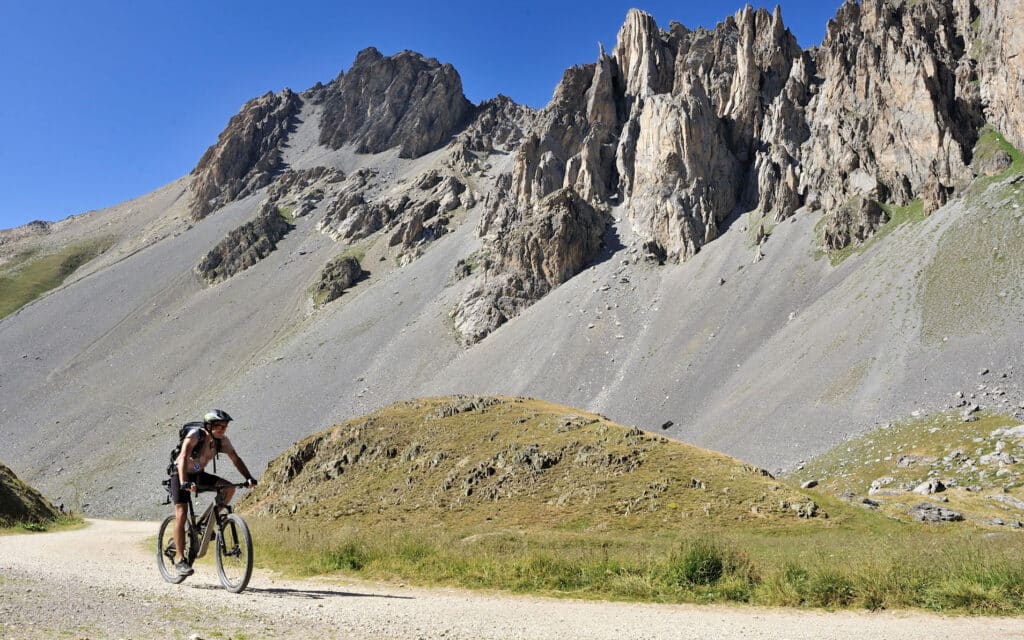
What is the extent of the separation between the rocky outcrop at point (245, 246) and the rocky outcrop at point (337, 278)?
31.7 meters

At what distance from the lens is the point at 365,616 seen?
7270 millimetres

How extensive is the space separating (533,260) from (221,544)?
106109 millimetres

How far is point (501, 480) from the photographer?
25625 millimetres

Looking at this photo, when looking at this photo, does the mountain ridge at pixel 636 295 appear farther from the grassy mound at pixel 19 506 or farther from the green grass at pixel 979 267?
the grassy mound at pixel 19 506

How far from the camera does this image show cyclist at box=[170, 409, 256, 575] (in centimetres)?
918

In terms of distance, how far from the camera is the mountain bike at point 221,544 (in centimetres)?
896

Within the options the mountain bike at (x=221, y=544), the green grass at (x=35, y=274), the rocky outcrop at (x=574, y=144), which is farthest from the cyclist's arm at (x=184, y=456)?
the green grass at (x=35, y=274)

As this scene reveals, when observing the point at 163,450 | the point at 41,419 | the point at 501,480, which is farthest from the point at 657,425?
the point at 41,419

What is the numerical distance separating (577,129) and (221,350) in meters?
90.6

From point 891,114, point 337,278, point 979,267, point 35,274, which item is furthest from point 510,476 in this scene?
point 35,274

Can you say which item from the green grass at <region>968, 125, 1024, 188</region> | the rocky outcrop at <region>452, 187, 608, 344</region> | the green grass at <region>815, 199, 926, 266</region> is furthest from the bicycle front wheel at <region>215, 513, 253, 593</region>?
the green grass at <region>968, 125, 1024, 188</region>

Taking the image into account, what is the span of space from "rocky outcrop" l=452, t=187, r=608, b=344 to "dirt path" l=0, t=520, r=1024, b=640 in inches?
3726

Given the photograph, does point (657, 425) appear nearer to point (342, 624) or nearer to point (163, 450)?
point (342, 624)

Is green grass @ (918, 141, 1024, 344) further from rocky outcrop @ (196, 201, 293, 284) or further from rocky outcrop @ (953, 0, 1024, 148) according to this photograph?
rocky outcrop @ (196, 201, 293, 284)
